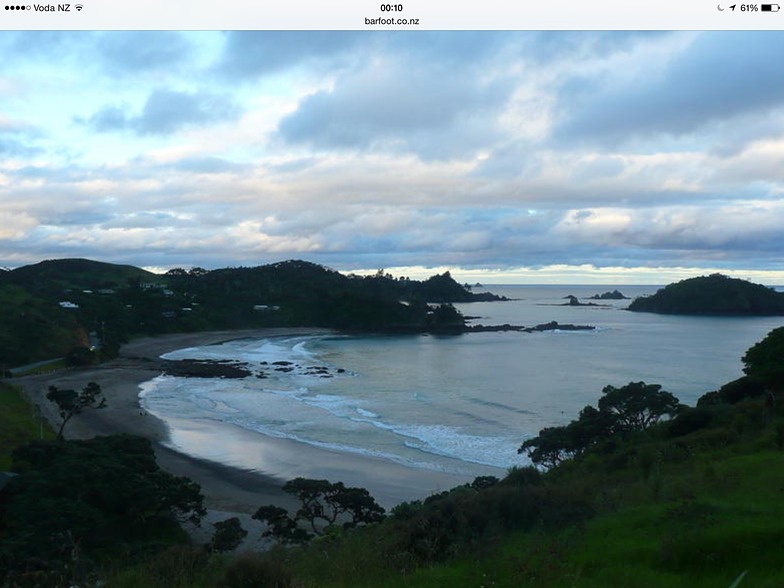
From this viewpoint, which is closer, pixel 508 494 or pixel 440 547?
pixel 440 547

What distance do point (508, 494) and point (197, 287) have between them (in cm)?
11983

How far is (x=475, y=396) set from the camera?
41.8 m

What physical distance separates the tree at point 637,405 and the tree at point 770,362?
2780 millimetres

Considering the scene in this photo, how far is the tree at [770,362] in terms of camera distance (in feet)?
71.1

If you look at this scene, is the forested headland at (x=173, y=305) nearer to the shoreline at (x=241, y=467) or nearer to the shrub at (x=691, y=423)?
the shoreline at (x=241, y=467)

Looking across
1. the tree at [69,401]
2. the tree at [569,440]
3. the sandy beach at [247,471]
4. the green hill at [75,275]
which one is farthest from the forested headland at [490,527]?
the green hill at [75,275]

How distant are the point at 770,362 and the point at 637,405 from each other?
4.41m

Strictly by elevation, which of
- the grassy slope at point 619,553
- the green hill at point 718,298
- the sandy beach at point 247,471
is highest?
the green hill at point 718,298

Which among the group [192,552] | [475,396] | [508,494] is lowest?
[475,396]

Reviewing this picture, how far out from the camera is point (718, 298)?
388 ft

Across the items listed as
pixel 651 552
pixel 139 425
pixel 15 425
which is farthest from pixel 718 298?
pixel 651 552

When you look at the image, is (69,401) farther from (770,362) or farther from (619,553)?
(619,553)

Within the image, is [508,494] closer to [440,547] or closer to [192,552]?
[440,547]

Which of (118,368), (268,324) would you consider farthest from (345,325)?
(118,368)
